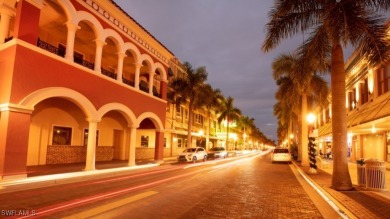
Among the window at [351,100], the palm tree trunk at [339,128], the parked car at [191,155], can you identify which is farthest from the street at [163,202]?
the window at [351,100]

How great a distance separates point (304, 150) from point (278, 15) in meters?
16.7

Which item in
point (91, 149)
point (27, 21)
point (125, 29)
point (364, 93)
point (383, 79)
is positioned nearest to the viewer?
point (27, 21)

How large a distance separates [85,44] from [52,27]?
3496 mm

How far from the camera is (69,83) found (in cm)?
1725

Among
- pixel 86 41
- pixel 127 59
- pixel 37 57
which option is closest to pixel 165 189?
pixel 37 57

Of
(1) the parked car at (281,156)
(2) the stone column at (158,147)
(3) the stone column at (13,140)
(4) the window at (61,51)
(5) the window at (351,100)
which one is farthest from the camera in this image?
(1) the parked car at (281,156)

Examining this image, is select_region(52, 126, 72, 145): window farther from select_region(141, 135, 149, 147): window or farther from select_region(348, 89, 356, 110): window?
select_region(348, 89, 356, 110): window

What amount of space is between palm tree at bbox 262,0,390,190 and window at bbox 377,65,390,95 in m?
10.1

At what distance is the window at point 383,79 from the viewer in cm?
2170

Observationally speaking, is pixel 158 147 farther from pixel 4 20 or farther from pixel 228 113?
pixel 228 113

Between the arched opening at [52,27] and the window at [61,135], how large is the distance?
5.66 meters

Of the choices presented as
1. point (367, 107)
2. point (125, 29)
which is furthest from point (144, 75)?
point (367, 107)

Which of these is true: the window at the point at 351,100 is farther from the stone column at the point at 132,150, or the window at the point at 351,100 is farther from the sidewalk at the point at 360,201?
the stone column at the point at 132,150

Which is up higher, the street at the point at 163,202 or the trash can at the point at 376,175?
the trash can at the point at 376,175
